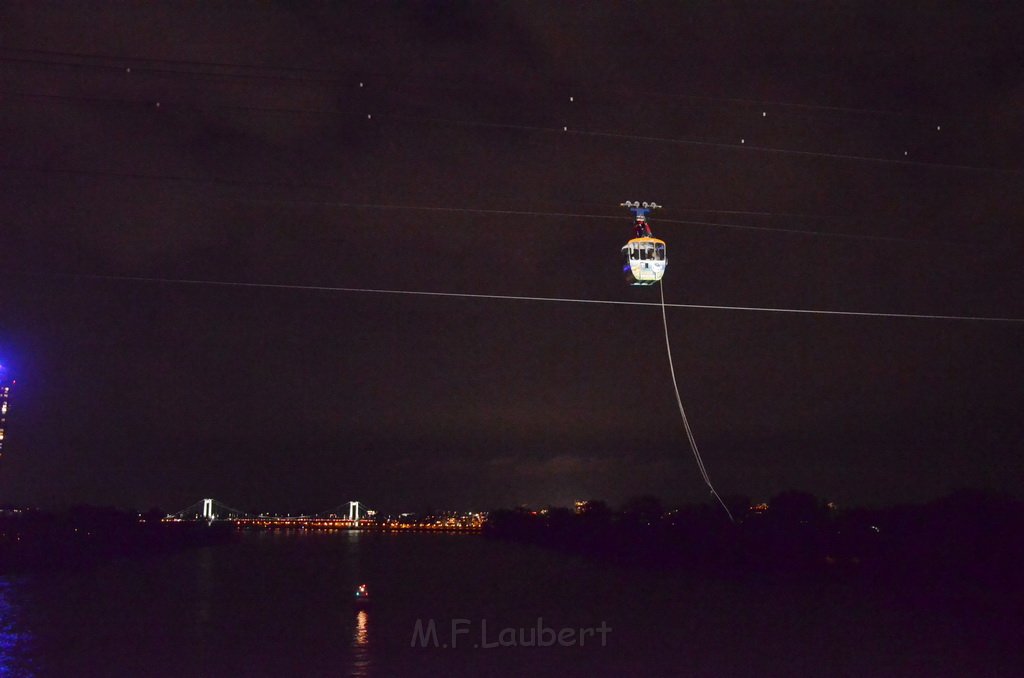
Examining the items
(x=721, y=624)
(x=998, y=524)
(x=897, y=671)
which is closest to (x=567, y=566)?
(x=998, y=524)

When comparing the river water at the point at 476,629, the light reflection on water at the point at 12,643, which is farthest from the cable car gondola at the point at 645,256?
the light reflection on water at the point at 12,643

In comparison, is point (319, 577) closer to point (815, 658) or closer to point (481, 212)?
point (815, 658)

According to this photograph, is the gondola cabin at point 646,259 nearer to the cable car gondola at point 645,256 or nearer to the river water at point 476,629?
the cable car gondola at point 645,256

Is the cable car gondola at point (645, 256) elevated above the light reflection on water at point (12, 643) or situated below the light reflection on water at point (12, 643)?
above

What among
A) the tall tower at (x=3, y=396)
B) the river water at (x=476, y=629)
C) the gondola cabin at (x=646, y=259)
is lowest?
the river water at (x=476, y=629)
